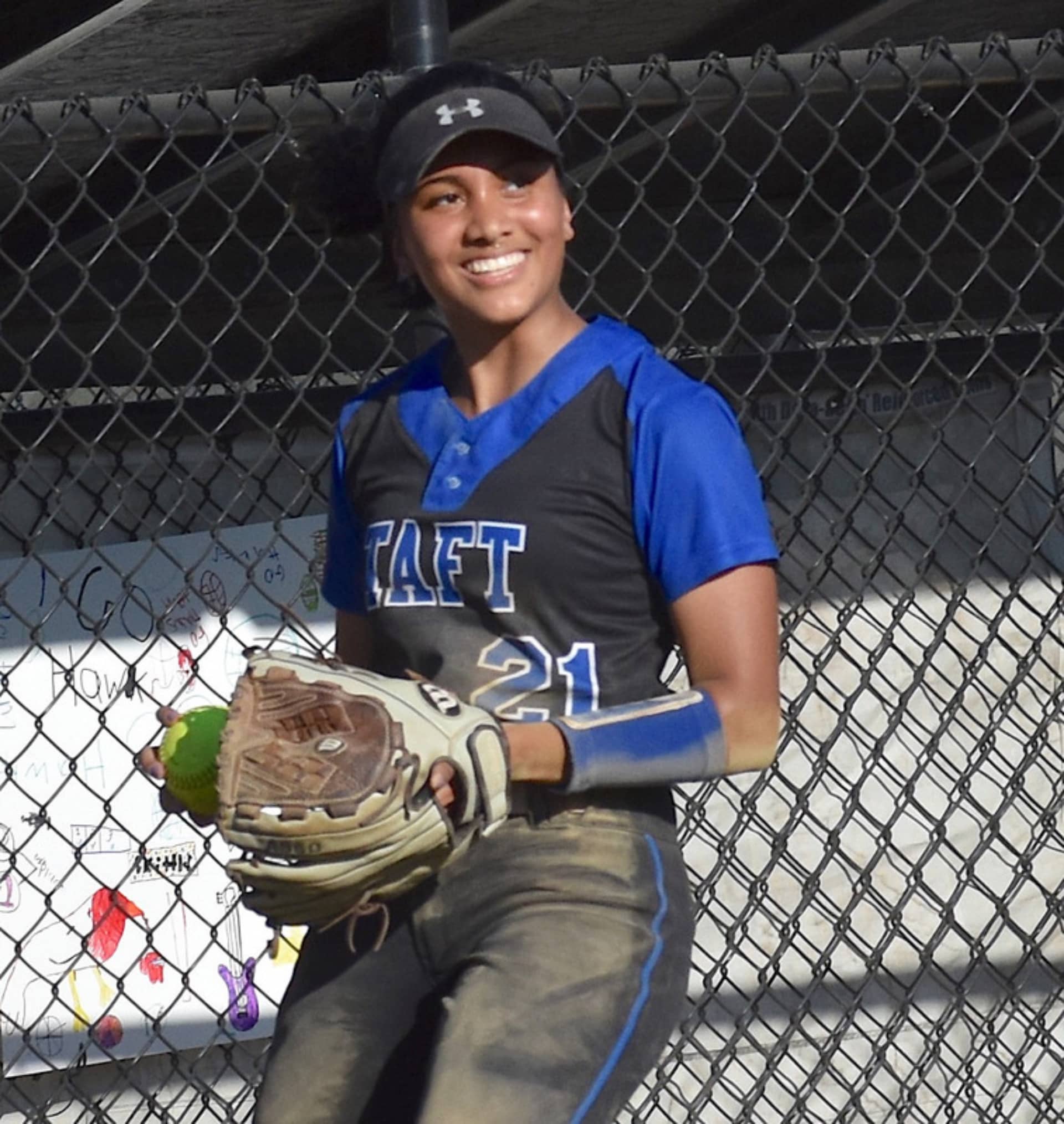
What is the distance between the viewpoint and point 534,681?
206cm

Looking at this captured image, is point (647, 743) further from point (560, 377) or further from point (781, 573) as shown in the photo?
point (781, 573)

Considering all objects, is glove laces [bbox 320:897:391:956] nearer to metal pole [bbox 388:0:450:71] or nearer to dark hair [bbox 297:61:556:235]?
dark hair [bbox 297:61:556:235]

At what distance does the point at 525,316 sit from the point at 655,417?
0.23m

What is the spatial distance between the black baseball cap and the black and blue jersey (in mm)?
260

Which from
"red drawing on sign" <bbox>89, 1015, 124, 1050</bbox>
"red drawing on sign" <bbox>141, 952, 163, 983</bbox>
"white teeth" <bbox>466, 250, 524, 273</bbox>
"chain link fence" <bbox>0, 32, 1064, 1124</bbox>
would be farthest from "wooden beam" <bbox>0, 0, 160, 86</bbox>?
"red drawing on sign" <bbox>89, 1015, 124, 1050</bbox>

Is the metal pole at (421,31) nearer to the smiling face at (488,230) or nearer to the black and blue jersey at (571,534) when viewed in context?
the smiling face at (488,230)

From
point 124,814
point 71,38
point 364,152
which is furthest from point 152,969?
point 364,152

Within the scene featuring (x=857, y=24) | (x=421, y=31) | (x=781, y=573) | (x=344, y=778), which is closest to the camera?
(x=344, y=778)

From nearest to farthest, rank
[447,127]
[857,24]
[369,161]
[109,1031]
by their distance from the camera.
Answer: [447,127] → [369,161] → [857,24] → [109,1031]

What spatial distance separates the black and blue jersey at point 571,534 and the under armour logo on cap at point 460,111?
0.30 meters

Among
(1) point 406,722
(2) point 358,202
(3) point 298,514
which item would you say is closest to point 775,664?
(1) point 406,722

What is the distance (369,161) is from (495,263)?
11.0 inches

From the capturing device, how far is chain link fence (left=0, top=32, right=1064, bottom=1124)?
156 inches

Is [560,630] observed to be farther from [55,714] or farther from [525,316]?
[55,714]
